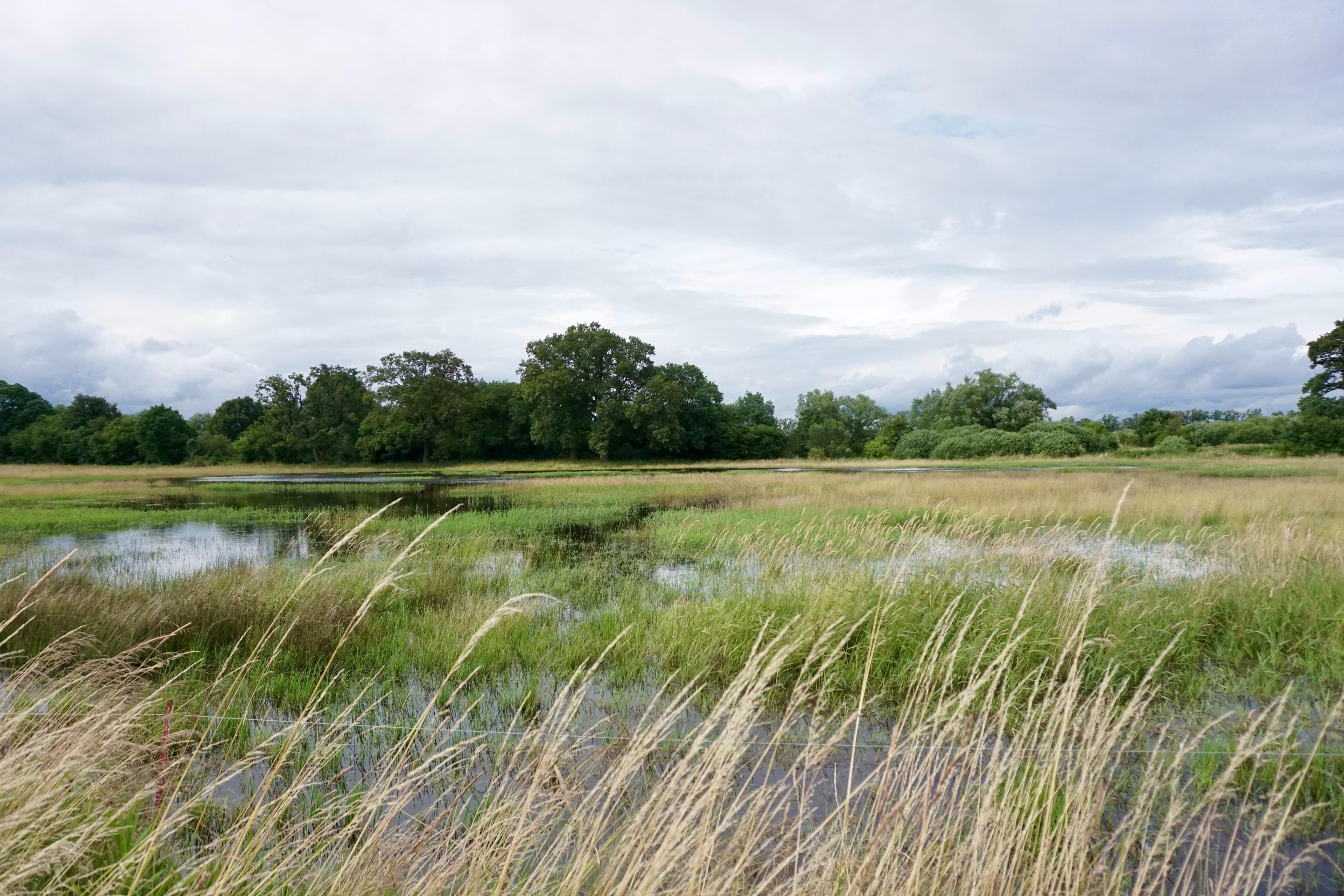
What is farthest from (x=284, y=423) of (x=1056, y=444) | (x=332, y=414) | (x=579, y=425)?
(x=1056, y=444)

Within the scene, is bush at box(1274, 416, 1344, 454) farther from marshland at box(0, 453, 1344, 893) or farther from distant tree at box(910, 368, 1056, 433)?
marshland at box(0, 453, 1344, 893)

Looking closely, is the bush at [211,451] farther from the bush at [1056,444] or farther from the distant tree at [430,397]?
the bush at [1056,444]

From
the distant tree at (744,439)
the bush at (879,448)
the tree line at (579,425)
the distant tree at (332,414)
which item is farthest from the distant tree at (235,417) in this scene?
the bush at (879,448)

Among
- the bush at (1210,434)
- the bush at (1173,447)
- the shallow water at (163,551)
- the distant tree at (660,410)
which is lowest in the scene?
the shallow water at (163,551)

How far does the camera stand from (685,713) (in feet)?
18.3

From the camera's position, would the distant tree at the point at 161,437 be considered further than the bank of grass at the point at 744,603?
Yes

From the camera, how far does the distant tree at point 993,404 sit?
220 ft

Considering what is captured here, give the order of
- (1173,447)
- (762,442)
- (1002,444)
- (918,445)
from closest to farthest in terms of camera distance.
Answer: (1173,447), (1002,444), (918,445), (762,442)

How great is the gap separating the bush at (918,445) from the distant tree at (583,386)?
23.1m

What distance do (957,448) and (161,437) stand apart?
76951 mm

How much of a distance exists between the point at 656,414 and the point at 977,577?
163 ft

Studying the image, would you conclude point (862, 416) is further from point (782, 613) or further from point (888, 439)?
point (782, 613)

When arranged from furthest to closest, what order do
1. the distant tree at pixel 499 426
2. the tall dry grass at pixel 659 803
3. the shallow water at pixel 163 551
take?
the distant tree at pixel 499 426 → the shallow water at pixel 163 551 → the tall dry grass at pixel 659 803

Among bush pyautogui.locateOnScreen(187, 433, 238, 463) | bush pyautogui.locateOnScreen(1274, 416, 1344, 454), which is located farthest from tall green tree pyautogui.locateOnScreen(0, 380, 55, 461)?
bush pyautogui.locateOnScreen(1274, 416, 1344, 454)
